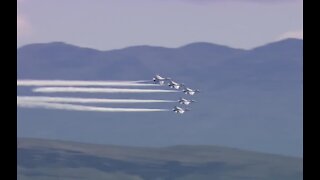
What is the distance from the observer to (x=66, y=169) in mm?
2811

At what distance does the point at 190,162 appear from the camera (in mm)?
2807
